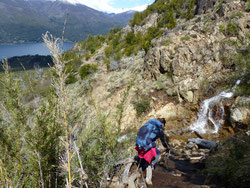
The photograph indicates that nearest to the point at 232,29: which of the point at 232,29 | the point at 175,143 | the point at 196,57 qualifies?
the point at 232,29

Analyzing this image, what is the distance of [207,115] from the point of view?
8.87 m

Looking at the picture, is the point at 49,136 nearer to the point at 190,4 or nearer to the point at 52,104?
the point at 52,104

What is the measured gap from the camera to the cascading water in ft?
27.3

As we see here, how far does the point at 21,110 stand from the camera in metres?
2.37

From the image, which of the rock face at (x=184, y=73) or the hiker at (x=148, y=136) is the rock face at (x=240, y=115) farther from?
the hiker at (x=148, y=136)

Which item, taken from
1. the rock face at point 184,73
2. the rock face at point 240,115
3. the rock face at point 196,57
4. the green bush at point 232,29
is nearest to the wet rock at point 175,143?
the rock face at point 184,73

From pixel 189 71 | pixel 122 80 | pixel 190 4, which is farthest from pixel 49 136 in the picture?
pixel 190 4

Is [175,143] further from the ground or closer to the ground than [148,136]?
closer to the ground

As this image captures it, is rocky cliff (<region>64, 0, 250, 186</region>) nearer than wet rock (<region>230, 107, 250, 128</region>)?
No

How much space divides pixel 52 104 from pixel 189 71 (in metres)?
10.6

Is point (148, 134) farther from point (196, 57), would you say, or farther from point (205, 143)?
point (196, 57)

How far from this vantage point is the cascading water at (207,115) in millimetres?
8321

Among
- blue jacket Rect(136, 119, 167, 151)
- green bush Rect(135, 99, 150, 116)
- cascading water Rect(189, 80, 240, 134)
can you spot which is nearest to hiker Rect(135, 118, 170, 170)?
blue jacket Rect(136, 119, 167, 151)

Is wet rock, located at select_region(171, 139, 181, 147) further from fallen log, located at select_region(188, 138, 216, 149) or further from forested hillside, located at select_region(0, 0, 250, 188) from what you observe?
fallen log, located at select_region(188, 138, 216, 149)
